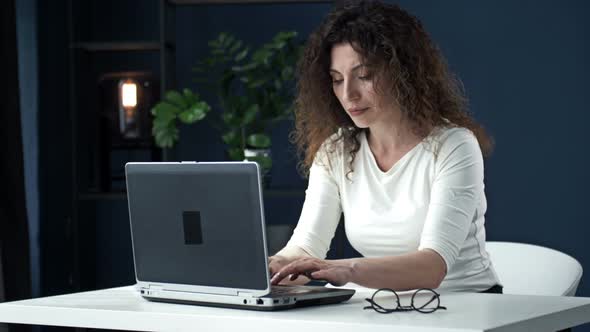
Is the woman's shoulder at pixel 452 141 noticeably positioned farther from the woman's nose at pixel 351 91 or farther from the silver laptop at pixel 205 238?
the silver laptop at pixel 205 238

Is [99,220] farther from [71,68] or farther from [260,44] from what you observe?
[260,44]

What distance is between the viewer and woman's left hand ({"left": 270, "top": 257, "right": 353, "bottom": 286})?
1704mm

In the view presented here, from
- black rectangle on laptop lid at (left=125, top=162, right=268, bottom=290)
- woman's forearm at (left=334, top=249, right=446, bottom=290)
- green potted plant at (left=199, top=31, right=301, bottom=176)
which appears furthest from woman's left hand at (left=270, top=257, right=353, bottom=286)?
green potted plant at (left=199, top=31, right=301, bottom=176)

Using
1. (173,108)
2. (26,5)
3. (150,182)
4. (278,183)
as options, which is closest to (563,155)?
(278,183)

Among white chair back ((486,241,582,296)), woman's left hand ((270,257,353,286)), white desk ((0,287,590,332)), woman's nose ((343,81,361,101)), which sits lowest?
white chair back ((486,241,582,296))

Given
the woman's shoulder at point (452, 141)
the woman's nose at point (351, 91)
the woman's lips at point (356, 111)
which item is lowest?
the woman's shoulder at point (452, 141)

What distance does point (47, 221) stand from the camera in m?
3.59

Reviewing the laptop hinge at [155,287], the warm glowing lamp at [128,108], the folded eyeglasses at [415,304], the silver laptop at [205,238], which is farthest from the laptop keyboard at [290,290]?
the warm glowing lamp at [128,108]

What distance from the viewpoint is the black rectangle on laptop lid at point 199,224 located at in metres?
1.55

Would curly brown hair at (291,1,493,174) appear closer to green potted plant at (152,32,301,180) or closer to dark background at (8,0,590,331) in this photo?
green potted plant at (152,32,301,180)

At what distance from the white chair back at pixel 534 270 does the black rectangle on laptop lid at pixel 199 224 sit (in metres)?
1.12

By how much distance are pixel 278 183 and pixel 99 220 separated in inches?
31.2

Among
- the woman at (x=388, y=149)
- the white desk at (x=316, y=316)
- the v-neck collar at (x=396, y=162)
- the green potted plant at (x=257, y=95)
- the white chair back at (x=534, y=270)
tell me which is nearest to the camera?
the white desk at (x=316, y=316)

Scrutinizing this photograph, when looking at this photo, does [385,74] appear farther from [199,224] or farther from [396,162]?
[199,224]
